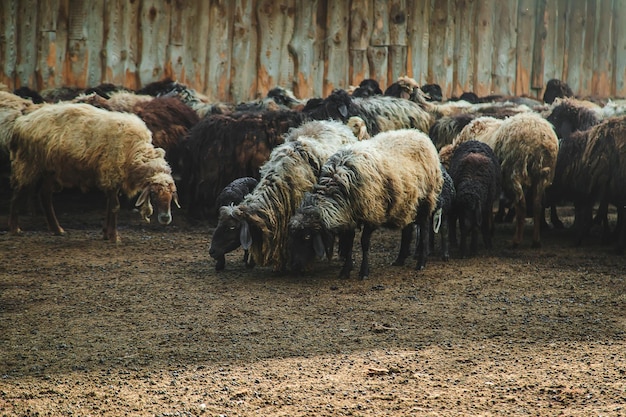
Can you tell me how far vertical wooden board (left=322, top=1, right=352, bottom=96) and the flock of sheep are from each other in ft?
6.81

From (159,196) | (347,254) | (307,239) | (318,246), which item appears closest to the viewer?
(318,246)

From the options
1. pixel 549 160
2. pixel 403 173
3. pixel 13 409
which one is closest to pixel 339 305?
pixel 403 173

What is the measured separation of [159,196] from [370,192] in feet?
8.99

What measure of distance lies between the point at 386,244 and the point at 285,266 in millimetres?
2194

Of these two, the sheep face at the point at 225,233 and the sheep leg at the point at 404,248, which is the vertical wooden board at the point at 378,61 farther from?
the sheep face at the point at 225,233

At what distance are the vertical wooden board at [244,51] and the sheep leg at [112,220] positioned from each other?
5835mm

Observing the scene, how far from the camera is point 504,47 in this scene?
1689 centimetres

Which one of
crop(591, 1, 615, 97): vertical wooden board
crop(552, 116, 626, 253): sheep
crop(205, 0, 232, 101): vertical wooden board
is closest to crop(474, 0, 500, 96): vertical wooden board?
crop(591, 1, 615, 97): vertical wooden board

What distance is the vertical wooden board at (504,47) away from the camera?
1683 centimetres

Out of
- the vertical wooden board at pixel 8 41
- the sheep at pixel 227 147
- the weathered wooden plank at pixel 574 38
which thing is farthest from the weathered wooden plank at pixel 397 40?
Result: the vertical wooden board at pixel 8 41

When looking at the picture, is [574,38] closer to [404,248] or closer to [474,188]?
[474,188]

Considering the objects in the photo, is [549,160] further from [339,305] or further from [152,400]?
[152,400]

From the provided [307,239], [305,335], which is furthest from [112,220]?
[305,335]

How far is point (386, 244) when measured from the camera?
10906mm
